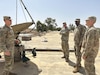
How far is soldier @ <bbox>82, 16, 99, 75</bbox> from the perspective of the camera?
4703 mm

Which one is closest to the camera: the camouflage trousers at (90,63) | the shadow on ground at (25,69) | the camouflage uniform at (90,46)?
the camouflage uniform at (90,46)

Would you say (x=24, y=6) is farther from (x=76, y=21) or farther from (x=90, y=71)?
(x=90, y=71)

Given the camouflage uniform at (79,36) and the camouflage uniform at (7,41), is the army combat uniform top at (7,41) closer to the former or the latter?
the camouflage uniform at (7,41)

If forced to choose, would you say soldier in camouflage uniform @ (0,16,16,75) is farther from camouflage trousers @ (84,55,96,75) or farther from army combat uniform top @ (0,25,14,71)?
camouflage trousers @ (84,55,96,75)

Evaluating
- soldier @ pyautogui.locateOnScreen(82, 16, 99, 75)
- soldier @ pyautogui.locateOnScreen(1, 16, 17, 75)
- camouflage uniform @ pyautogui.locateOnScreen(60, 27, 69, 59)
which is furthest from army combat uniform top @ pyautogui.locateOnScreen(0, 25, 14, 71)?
camouflage uniform @ pyautogui.locateOnScreen(60, 27, 69, 59)

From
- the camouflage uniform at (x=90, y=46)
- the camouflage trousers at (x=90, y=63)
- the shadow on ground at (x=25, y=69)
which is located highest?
the camouflage uniform at (x=90, y=46)

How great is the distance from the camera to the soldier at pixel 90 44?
4703 mm

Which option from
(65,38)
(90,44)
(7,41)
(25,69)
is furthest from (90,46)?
(65,38)

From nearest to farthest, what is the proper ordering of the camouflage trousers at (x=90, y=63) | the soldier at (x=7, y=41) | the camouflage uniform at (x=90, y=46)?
1. the camouflage uniform at (x=90, y=46)
2. the camouflage trousers at (x=90, y=63)
3. the soldier at (x=7, y=41)

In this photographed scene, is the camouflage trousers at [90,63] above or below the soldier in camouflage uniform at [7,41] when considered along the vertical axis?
below

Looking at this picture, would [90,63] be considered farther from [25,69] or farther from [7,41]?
[25,69]

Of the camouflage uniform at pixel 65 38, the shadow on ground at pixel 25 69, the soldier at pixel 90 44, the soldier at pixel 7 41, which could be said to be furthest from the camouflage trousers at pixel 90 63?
the camouflage uniform at pixel 65 38

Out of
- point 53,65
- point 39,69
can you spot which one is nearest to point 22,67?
point 39,69

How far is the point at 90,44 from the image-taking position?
471cm
